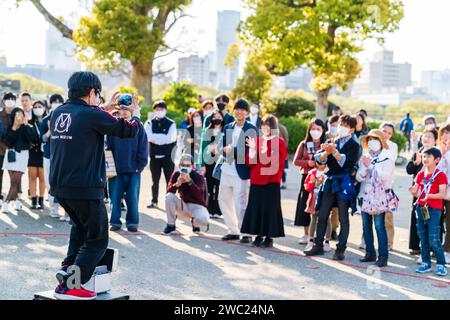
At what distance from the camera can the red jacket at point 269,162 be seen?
9.09 m

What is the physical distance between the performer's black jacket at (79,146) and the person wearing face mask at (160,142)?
6.14 metres

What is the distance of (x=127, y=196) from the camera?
10.2m

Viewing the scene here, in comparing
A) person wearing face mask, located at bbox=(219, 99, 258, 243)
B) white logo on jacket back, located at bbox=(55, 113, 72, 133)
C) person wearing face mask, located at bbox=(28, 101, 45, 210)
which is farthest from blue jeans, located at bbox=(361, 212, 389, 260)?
person wearing face mask, located at bbox=(28, 101, 45, 210)

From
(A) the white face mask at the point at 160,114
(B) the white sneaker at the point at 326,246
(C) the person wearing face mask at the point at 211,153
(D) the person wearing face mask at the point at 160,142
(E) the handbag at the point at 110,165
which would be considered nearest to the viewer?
(B) the white sneaker at the point at 326,246

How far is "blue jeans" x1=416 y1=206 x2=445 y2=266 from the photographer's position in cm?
802

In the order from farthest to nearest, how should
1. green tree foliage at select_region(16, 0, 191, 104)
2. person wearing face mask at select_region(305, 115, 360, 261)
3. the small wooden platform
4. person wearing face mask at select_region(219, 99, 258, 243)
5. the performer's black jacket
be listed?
green tree foliage at select_region(16, 0, 191, 104) < person wearing face mask at select_region(219, 99, 258, 243) < person wearing face mask at select_region(305, 115, 360, 261) < the small wooden platform < the performer's black jacket

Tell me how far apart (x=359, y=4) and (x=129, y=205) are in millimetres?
16218

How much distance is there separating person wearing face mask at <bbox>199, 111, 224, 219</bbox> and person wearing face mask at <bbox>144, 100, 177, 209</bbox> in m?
1.08

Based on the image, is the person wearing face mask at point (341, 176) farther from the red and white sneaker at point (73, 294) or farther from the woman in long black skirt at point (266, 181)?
the red and white sneaker at point (73, 294)

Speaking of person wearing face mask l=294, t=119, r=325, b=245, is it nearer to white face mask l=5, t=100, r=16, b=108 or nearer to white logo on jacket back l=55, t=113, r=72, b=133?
white logo on jacket back l=55, t=113, r=72, b=133

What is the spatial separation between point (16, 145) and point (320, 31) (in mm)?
16056

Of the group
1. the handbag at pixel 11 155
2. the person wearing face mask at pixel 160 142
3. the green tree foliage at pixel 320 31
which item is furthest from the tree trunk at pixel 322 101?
the handbag at pixel 11 155
